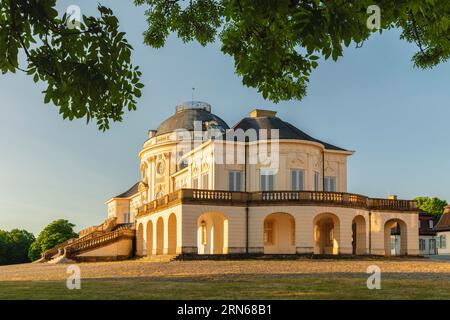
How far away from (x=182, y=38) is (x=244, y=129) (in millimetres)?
30110

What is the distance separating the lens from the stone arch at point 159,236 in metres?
42.8

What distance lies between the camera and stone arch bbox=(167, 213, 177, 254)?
1558 inches

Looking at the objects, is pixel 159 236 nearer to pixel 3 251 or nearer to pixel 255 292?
pixel 255 292

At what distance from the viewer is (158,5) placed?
1274cm

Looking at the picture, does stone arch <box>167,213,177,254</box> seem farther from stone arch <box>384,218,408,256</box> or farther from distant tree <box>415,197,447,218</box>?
distant tree <box>415,197,447,218</box>

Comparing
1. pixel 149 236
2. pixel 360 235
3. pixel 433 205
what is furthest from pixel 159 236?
pixel 433 205

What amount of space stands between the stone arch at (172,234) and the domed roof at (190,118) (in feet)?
58.7

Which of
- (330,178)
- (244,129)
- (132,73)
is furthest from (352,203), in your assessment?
(132,73)

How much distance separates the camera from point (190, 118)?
58719 millimetres

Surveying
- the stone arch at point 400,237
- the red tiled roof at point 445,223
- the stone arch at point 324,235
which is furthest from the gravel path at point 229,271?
the red tiled roof at point 445,223

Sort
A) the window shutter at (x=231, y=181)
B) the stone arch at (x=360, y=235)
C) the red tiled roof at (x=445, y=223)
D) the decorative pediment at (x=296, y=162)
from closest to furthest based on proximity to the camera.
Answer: the stone arch at (x=360, y=235) → the decorative pediment at (x=296, y=162) → the window shutter at (x=231, y=181) → the red tiled roof at (x=445, y=223)

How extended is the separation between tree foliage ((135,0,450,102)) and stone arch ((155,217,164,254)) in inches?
1216

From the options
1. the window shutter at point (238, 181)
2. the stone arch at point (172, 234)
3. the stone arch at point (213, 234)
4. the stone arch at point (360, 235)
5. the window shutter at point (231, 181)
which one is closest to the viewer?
the stone arch at point (172, 234)

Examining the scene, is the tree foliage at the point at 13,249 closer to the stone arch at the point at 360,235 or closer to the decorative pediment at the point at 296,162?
the decorative pediment at the point at 296,162
